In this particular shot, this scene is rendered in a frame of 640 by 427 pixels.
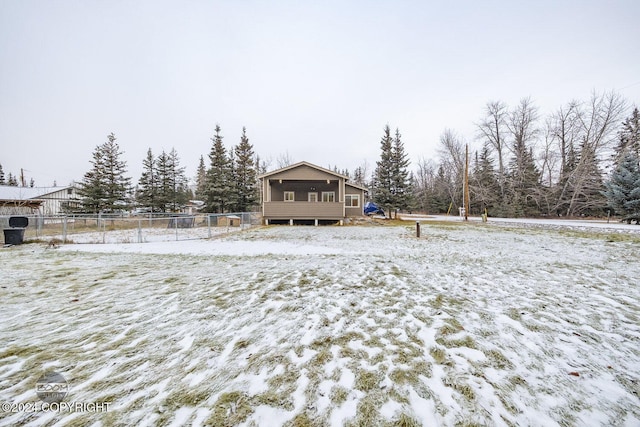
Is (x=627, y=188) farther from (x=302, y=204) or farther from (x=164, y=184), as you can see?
(x=164, y=184)

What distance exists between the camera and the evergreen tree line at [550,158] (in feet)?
74.9

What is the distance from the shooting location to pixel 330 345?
241 centimetres

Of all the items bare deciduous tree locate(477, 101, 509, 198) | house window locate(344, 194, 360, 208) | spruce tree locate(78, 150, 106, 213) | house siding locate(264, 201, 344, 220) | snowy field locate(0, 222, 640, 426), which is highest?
bare deciduous tree locate(477, 101, 509, 198)

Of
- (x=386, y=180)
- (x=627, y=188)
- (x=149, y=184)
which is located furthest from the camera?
(x=149, y=184)

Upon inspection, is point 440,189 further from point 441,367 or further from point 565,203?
point 441,367

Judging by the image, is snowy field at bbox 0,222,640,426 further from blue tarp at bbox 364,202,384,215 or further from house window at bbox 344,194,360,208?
blue tarp at bbox 364,202,384,215

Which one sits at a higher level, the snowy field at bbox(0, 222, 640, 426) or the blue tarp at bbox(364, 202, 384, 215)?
the blue tarp at bbox(364, 202, 384, 215)

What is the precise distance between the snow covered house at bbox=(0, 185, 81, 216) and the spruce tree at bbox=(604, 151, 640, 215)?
42073 mm

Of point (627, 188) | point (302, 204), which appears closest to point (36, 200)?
point (302, 204)

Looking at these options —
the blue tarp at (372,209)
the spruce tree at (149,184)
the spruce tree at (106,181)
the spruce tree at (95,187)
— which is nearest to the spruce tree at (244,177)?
the spruce tree at (149,184)

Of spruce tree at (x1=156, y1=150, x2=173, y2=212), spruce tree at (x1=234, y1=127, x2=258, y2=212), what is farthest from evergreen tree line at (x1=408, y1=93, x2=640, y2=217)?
spruce tree at (x1=156, y1=150, x2=173, y2=212)

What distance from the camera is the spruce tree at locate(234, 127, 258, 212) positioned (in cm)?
2408

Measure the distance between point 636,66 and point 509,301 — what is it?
29.7 metres

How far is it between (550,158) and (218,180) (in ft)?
125
